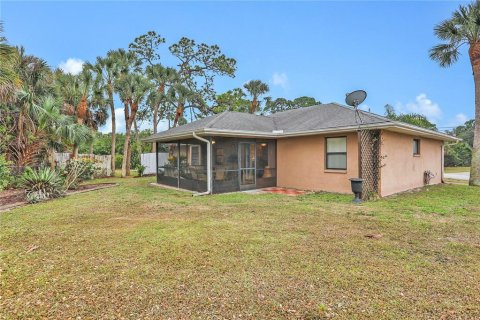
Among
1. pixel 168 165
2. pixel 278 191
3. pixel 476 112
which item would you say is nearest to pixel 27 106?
pixel 168 165

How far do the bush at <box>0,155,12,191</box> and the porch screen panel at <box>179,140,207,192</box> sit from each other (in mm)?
6532

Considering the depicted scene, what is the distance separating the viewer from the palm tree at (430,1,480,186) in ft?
38.2

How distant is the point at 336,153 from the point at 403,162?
2.93 m

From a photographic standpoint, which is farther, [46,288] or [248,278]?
[248,278]

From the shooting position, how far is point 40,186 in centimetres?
905

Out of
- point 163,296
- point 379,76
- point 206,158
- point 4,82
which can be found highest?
point 379,76

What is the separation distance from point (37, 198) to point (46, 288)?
279 inches

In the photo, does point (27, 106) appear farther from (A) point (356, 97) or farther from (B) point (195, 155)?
(A) point (356, 97)

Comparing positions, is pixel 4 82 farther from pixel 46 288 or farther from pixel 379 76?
pixel 379 76

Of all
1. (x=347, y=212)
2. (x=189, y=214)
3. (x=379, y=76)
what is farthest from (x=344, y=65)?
(x=189, y=214)

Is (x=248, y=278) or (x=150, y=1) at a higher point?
(x=150, y=1)

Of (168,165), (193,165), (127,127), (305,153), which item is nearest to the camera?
(305,153)

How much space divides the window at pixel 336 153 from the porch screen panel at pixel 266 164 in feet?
8.61

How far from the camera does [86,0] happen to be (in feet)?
35.2
